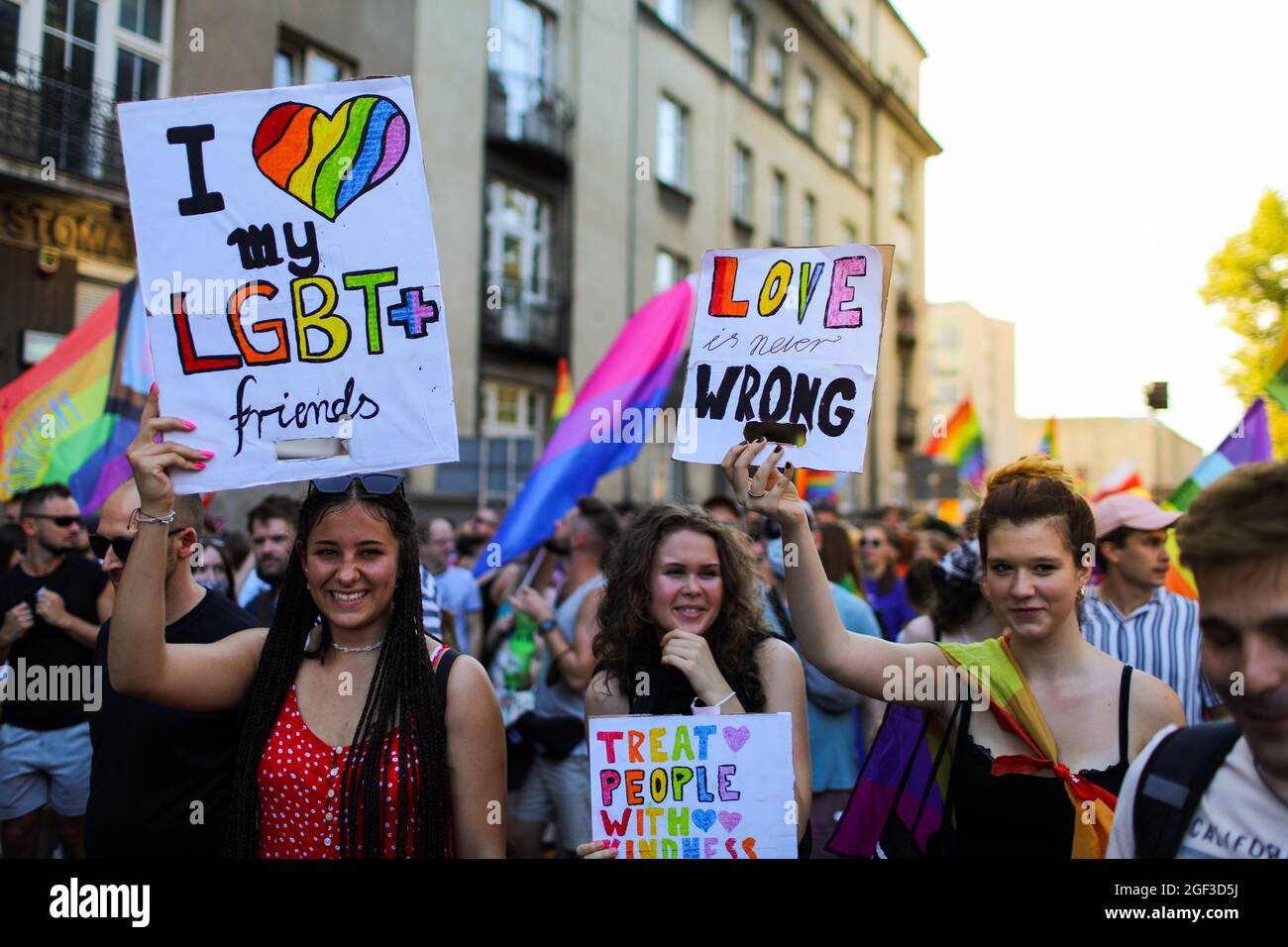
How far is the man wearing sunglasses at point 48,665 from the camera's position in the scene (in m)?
4.83

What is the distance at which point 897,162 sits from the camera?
33.8m

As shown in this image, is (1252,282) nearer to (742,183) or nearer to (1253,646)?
(742,183)

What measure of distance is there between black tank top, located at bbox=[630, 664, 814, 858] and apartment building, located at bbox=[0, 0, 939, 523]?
3.67 metres

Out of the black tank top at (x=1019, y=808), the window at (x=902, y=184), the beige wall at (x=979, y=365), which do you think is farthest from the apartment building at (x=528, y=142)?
the beige wall at (x=979, y=365)

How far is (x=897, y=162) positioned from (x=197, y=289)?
33.8m

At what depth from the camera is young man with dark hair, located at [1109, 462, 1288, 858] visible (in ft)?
4.57

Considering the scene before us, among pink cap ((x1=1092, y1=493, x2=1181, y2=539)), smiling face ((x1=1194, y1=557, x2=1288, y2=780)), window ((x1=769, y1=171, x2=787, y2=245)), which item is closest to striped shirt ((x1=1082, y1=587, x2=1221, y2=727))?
pink cap ((x1=1092, y1=493, x2=1181, y2=539))

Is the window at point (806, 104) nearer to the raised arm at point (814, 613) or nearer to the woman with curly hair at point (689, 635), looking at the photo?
the woman with curly hair at point (689, 635)

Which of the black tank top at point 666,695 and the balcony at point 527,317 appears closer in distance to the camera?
the black tank top at point 666,695

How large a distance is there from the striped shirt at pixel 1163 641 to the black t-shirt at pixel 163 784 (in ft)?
9.55

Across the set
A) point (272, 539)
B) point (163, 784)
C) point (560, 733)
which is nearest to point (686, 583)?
point (163, 784)

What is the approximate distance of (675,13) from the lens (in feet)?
70.7

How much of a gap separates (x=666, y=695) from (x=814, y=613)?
1.64 ft
